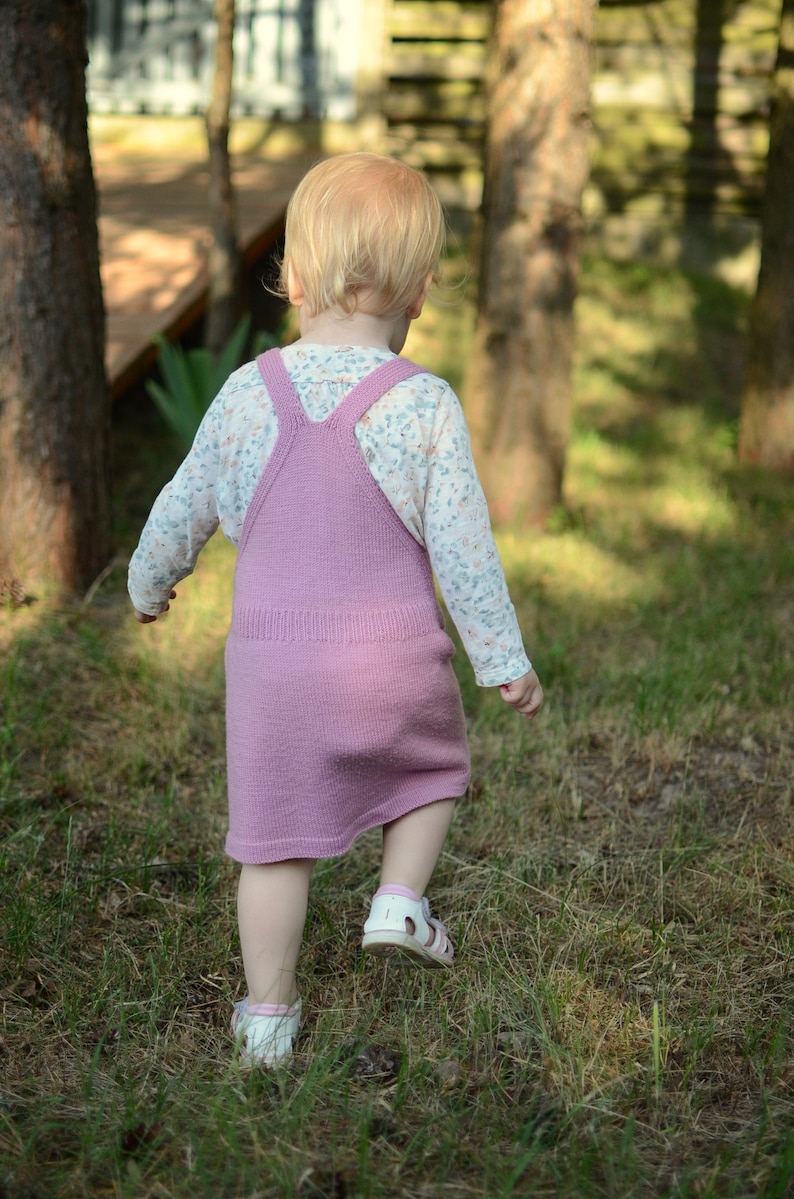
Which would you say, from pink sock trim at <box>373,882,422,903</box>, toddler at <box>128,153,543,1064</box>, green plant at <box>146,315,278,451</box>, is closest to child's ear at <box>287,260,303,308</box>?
toddler at <box>128,153,543,1064</box>

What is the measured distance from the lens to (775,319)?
5.57 metres

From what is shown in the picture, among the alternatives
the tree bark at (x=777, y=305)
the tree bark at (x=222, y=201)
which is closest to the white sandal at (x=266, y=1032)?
the tree bark at (x=222, y=201)

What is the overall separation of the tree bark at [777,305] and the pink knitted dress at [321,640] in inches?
157

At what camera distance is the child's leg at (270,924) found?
2086mm

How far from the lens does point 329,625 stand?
79.4 inches

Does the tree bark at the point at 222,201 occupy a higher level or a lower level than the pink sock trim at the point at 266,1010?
higher

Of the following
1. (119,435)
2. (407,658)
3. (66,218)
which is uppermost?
(66,218)

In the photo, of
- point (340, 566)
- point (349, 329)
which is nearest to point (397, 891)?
point (340, 566)

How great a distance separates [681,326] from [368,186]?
254 inches

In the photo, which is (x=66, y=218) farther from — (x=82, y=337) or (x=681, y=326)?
(x=681, y=326)

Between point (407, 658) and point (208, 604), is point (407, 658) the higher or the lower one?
the higher one

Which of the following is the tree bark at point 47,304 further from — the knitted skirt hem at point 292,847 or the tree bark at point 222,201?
the knitted skirt hem at point 292,847

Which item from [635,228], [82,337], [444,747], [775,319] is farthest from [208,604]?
[635,228]

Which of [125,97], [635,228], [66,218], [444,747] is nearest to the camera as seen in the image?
[444,747]
